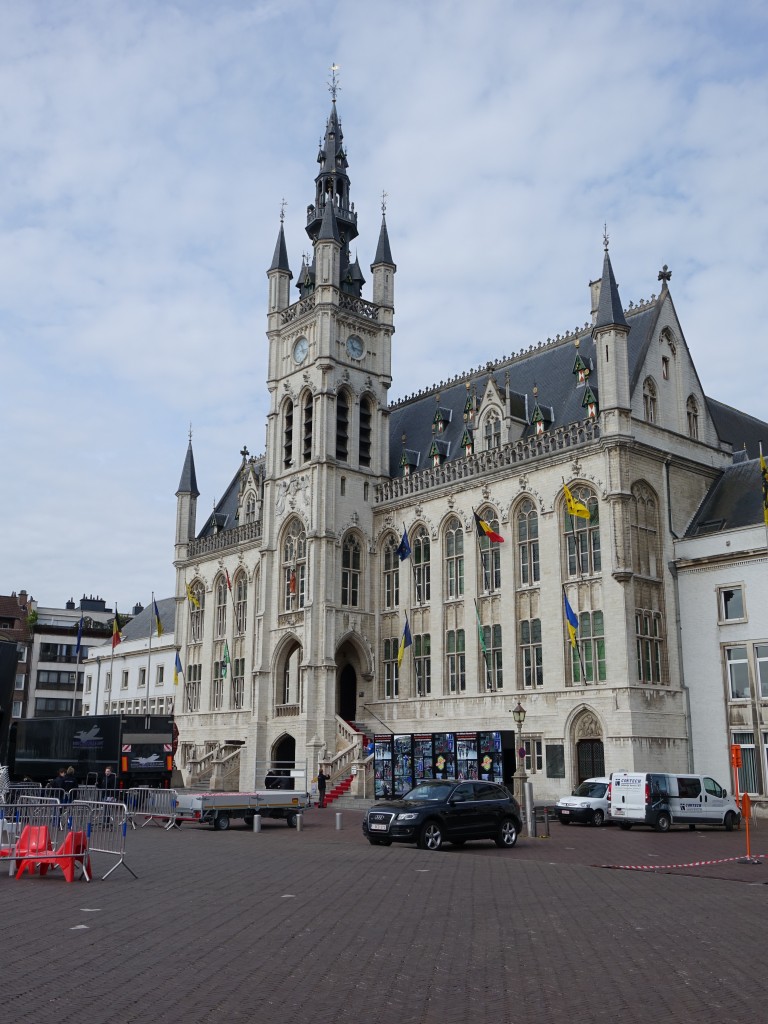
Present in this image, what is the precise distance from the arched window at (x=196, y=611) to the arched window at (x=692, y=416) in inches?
1310

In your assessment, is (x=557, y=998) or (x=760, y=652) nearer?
(x=557, y=998)

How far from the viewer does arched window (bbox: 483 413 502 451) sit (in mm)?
47312

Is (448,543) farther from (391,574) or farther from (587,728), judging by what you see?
(587,728)

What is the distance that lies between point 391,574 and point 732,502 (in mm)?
17652

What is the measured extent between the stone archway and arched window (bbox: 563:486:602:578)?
5.86m

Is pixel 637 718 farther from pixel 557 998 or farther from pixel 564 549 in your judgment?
pixel 557 998

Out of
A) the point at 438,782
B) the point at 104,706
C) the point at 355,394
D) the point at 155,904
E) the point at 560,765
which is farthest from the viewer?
the point at 104,706

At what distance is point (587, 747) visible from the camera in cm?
3953

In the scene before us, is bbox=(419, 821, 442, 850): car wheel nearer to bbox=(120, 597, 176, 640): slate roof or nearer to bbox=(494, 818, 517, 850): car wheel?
bbox=(494, 818, 517, 850): car wheel

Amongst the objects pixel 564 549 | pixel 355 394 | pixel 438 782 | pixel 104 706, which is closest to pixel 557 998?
pixel 438 782

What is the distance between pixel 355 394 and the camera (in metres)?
54.6

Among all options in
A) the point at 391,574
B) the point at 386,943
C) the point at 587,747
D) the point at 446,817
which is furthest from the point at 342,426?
the point at 386,943

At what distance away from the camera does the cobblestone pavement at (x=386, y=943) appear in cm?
895

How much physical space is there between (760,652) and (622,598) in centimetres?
541
